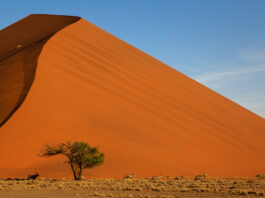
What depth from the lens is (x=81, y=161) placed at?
1839cm

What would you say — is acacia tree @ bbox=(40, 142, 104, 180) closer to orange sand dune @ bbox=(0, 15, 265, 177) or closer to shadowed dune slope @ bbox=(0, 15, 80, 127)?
orange sand dune @ bbox=(0, 15, 265, 177)

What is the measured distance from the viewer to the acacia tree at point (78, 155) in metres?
18.1

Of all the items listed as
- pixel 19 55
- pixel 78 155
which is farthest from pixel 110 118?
pixel 19 55

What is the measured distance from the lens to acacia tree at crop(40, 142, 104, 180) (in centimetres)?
1806

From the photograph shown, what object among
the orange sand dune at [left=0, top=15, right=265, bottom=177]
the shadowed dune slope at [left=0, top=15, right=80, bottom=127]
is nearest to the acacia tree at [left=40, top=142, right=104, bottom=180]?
the orange sand dune at [left=0, top=15, right=265, bottom=177]

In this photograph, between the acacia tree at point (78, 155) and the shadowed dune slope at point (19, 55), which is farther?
the shadowed dune slope at point (19, 55)

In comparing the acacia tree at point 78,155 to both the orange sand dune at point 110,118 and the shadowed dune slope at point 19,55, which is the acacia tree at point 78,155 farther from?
the shadowed dune slope at point 19,55

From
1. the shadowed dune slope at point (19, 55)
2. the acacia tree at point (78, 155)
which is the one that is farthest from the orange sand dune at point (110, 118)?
the acacia tree at point (78, 155)

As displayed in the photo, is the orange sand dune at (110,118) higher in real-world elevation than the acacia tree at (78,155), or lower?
higher

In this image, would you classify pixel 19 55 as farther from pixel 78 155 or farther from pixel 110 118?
pixel 78 155

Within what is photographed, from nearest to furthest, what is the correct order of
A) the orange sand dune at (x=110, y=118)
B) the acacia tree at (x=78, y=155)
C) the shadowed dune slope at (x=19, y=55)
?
the acacia tree at (x=78, y=155), the orange sand dune at (x=110, y=118), the shadowed dune slope at (x=19, y=55)

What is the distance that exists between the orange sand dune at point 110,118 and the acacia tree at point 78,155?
116 centimetres

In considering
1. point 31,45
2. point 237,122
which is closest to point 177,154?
point 237,122

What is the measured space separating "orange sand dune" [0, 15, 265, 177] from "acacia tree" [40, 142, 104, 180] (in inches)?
45.6
